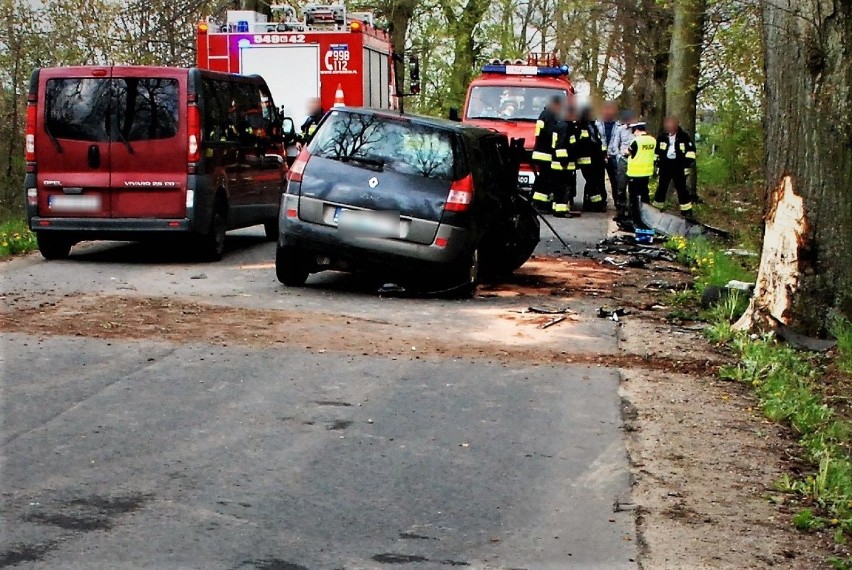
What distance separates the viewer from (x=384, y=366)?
888 centimetres

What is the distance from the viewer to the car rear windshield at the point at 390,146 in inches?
474

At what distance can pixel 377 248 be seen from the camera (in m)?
11.9

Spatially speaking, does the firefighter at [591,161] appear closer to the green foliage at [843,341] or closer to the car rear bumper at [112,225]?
the car rear bumper at [112,225]

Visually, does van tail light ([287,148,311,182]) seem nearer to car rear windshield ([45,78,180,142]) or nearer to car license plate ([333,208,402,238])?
car license plate ([333,208,402,238])

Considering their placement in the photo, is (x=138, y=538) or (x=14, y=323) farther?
(x=14, y=323)

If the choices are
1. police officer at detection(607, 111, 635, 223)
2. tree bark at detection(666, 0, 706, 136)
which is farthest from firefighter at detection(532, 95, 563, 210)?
tree bark at detection(666, 0, 706, 136)

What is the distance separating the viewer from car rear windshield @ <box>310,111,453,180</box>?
39.5 ft

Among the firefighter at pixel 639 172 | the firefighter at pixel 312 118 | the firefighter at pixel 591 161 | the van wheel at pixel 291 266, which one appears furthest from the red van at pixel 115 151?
the firefighter at pixel 591 161

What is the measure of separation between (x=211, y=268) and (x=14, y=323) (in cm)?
409

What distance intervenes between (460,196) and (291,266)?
5.69ft

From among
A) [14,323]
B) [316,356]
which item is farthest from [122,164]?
[316,356]

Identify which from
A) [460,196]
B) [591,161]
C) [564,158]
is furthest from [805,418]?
[591,161]

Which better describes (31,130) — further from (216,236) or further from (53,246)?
(216,236)

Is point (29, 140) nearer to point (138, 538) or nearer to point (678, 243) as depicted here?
point (678, 243)
